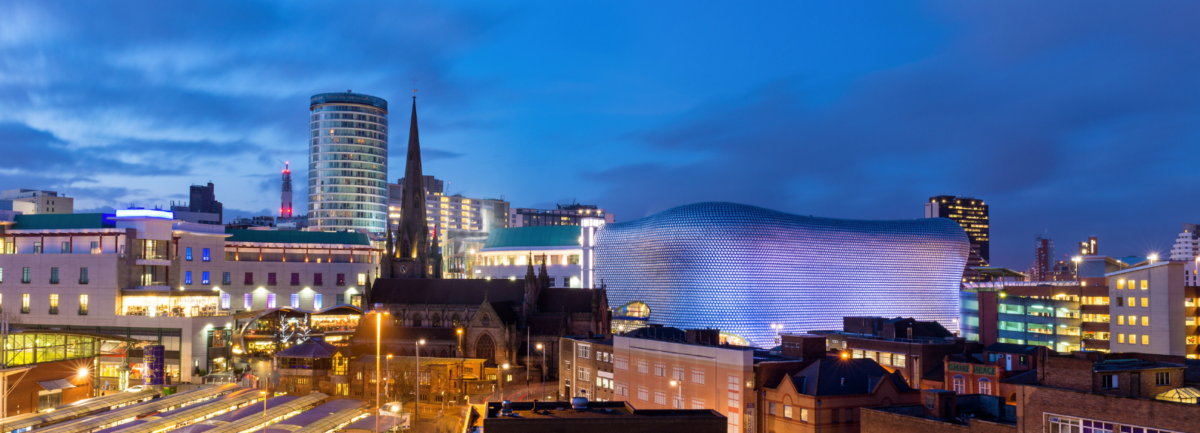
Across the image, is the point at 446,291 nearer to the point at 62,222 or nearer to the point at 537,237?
the point at 62,222

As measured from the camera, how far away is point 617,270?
163 metres

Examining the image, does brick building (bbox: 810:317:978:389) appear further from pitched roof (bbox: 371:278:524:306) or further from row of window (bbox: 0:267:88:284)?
row of window (bbox: 0:267:88:284)

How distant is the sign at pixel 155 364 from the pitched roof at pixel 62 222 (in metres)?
20.6

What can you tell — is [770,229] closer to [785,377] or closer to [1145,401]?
[785,377]

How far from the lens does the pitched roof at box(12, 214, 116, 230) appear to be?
113438 mm

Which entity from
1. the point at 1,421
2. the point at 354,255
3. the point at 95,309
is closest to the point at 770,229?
the point at 354,255

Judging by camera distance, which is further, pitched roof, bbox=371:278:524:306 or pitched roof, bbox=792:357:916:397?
pitched roof, bbox=371:278:524:306

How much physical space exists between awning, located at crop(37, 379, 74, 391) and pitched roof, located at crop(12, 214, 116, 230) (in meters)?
33.3

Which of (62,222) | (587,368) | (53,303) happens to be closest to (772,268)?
(587,368)

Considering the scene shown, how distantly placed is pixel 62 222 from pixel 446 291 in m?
53.6

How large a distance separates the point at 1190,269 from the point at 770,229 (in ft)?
207

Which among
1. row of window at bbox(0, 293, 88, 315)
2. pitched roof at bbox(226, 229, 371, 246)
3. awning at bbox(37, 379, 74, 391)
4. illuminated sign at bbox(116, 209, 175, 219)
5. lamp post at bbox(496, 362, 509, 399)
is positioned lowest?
lamp post at bbox(496, 362, 509, 399)

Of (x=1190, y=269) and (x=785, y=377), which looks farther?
(x=1190, y=269)

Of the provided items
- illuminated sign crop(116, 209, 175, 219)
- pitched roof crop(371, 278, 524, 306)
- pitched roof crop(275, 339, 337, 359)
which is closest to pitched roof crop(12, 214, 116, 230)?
illuminated sign crop(116, 209, 175, 219)
